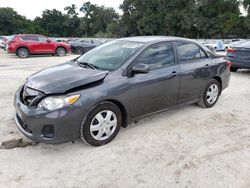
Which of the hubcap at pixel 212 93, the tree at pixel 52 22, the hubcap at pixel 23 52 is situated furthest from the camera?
the tree at pixel 52 22

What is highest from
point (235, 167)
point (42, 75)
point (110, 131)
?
point (42, 75)

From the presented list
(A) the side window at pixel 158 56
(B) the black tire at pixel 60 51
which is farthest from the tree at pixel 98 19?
(A) the side window at pixel 158 56

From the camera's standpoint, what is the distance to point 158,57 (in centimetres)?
432

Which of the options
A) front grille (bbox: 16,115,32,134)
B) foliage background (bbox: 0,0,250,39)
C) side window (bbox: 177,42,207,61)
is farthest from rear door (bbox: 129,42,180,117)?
foliage background (bbox: 0,0,250,39)

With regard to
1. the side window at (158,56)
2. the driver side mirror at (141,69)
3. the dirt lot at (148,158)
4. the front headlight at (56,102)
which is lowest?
the dirt lot at (148,158)

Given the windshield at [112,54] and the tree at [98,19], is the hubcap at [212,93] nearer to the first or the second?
the windshield at [112,54]

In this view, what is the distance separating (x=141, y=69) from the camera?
3771 millimetres

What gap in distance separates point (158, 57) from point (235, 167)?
201 centimetres

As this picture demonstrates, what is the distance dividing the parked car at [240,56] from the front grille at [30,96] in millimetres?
7314

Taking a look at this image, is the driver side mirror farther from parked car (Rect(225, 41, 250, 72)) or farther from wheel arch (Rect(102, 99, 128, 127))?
parked car (Rect(225, 41, 250, 72))

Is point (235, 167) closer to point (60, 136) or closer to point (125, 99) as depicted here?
point (125, 99)

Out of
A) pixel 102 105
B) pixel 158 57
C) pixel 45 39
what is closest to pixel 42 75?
pixel 102 105

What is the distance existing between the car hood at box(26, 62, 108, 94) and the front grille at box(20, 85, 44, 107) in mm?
59

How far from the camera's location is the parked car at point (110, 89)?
3303mm
